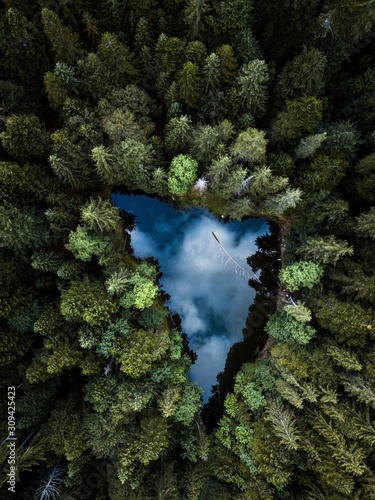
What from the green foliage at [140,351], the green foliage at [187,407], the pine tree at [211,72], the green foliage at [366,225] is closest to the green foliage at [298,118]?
the pine tree at [211,72]

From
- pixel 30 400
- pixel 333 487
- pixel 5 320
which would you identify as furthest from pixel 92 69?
pixel 333 487

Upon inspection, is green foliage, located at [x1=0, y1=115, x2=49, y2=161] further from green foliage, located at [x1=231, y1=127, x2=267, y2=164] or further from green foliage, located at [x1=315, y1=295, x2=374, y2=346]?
green foliage, located at [x1=315, y1=295, x2=374, y2=346]

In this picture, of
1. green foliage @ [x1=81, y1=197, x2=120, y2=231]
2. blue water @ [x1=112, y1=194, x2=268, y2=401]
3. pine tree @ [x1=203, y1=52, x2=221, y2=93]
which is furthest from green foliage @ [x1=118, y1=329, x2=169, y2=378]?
pine tree @ [x1=203, y1=52, x2=221, y2=93]

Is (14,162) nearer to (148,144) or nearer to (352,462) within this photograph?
(148,144)

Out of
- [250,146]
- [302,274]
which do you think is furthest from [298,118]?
[302,274]

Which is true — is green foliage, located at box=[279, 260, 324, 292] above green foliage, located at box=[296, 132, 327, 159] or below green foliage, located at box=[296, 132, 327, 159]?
below

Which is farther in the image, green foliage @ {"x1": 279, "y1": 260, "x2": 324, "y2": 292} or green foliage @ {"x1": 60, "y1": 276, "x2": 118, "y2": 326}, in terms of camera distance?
green foliage @ {"x1": 279, "y1": 260, "x2": 324, "y2": 292}

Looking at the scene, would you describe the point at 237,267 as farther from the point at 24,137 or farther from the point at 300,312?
the point at 24,137

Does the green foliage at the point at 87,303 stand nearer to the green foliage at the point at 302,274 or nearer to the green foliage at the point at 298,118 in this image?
the green foliage at the point at 302,274
